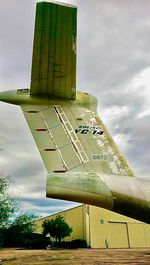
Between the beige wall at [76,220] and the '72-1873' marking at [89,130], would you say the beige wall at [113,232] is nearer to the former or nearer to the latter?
the beige wall at [76,220]

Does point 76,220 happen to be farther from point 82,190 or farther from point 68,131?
point 82,190

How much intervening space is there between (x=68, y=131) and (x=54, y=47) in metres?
1.32

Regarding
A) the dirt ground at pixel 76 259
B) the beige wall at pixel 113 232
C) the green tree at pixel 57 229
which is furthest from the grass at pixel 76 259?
the beige wall at pixel 113 232

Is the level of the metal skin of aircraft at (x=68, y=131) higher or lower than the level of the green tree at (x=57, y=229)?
higher

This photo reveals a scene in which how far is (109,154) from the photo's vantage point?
4148 mm

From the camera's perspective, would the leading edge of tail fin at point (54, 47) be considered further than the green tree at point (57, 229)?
No

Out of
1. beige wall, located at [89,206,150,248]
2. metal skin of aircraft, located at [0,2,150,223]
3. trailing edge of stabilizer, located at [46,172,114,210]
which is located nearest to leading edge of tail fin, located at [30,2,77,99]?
metal skin of aircraft, located at [0,2,150,223]

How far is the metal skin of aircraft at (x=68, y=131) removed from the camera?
3311mm

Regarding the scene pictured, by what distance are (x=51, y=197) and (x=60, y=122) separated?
146cm

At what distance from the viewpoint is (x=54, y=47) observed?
11.9ft

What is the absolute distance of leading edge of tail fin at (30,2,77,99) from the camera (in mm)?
3359

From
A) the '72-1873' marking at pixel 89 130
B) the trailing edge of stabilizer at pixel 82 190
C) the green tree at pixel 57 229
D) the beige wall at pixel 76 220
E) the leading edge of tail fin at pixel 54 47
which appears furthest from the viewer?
the beige wall at pixel 76 220

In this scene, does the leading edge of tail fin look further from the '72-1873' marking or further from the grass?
the grass

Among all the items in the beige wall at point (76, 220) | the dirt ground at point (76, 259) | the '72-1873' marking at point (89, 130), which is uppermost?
the '72-1873' marking at point (89, 130)
